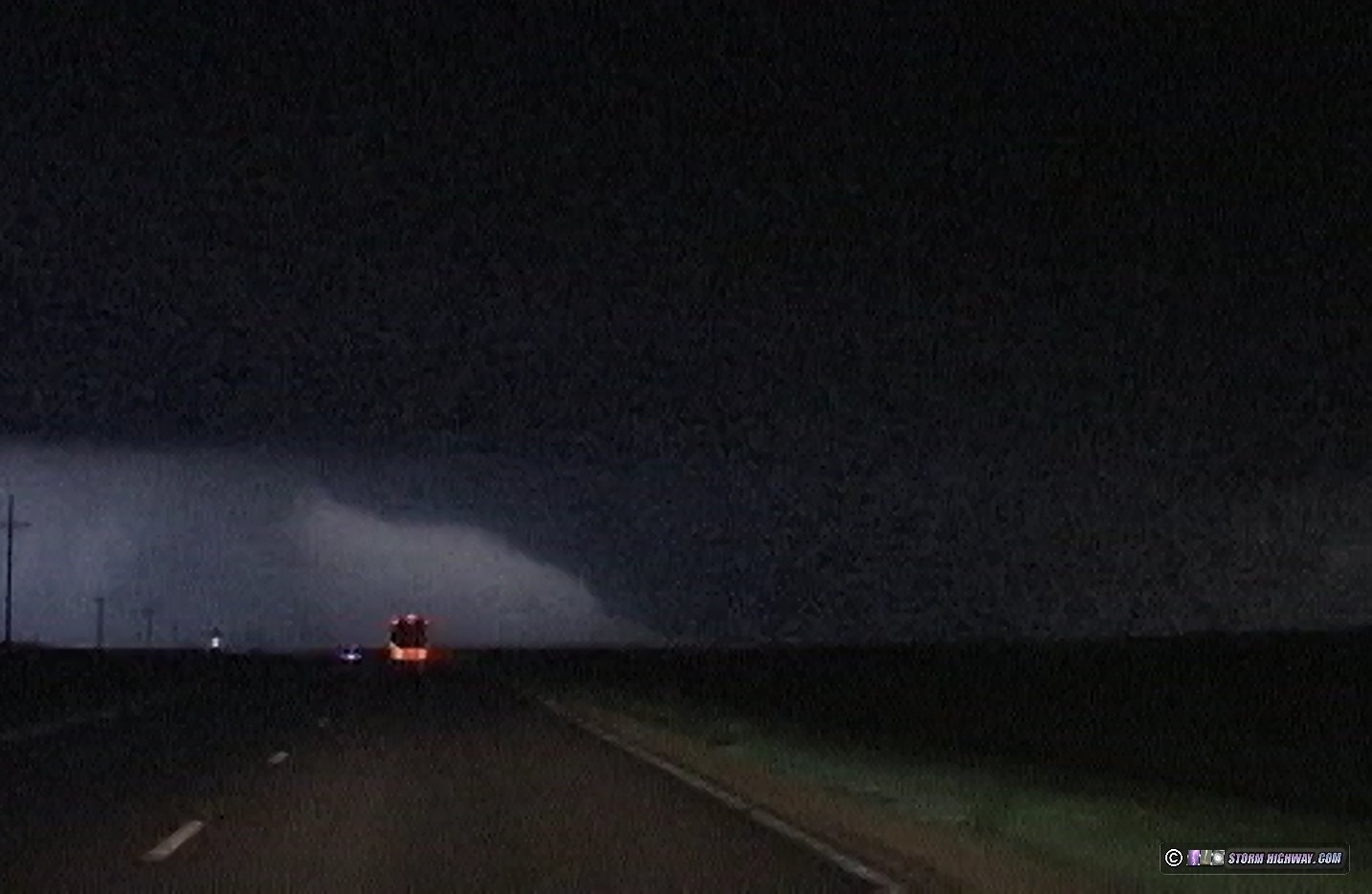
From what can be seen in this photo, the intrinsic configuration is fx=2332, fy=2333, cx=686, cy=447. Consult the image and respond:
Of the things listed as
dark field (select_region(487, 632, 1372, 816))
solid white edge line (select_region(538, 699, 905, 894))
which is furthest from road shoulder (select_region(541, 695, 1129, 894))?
dark field (select_region(487, 632, 1372, 816))

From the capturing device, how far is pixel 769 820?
1967cm

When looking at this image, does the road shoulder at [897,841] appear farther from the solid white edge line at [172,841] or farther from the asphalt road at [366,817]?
the solid white edge line at [172,841]

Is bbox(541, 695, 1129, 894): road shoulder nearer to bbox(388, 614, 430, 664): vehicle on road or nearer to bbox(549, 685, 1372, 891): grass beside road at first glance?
bbox(549, 685, 1372, 891): grass beside road

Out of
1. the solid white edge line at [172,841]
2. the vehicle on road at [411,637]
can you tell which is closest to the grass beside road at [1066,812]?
the solid white edge line at [172,841]

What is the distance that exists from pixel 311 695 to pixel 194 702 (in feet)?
14.5

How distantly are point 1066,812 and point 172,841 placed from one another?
6892 millimetres

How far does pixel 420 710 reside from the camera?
43625 mm

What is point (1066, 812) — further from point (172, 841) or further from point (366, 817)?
point (172, 841)

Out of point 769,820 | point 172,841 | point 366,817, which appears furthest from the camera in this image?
point 366,817

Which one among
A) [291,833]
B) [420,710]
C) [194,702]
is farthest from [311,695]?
[291,833]

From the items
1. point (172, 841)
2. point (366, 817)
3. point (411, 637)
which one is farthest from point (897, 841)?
point (411, 637)

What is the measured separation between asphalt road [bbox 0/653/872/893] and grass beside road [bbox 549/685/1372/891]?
1525mm

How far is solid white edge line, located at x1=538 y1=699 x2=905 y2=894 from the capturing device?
15570 mm

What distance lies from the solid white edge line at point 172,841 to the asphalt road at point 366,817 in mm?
38
